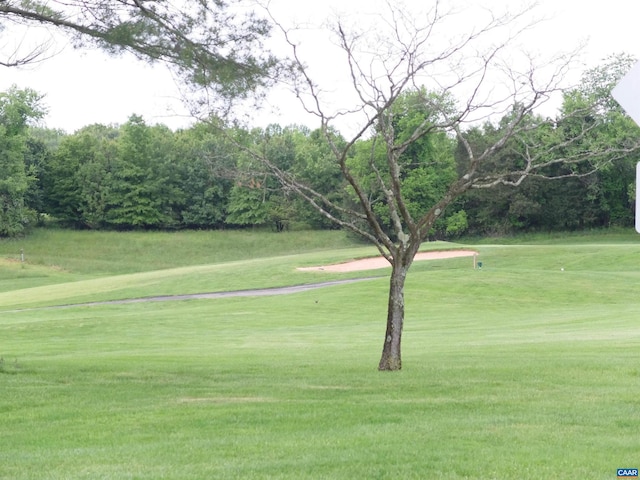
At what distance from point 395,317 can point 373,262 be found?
3385 cm

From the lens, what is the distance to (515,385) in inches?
426

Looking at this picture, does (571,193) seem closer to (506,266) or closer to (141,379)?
(506,266)

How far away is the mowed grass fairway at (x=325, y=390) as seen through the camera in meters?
6.67

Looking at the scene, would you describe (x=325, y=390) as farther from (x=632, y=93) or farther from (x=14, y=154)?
(x=14, y=154)

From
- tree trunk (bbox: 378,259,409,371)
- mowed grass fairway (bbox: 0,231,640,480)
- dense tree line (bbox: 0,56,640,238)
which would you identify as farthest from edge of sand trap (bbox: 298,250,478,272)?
tree trunk (bbox: 378,259,409,371)

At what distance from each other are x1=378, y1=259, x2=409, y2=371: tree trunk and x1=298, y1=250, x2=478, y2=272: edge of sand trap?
29743 millimetres

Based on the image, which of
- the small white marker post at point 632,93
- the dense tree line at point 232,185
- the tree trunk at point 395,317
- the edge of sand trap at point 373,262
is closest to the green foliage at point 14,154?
the dense tree line at point 232,185

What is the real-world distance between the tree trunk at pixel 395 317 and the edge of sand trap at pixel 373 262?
29.7m

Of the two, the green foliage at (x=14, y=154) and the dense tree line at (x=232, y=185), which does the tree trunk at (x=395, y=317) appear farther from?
the green foliage at (x=14, y=154)

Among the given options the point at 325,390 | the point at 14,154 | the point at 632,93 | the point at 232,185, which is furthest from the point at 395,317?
the point at 232,185

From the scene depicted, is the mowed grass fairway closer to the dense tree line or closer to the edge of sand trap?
the edge of sand trap

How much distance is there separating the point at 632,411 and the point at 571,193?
2523 inches

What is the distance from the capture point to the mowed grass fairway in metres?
6.67

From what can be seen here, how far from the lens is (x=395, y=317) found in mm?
12141
